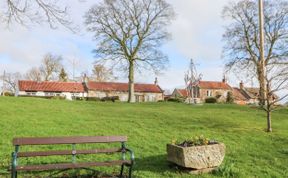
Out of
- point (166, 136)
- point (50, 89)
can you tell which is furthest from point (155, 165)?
point (50, 89)

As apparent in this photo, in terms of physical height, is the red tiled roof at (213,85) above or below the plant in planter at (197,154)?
above

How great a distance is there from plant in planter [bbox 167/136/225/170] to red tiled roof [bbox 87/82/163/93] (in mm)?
60390

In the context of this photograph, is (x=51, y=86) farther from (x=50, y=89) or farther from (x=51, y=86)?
(x=50, y=89)

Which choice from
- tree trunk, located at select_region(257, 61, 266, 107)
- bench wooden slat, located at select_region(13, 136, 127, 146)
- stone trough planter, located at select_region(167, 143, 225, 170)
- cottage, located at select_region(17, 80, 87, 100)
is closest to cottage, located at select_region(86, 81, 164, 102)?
cottage, located at select_region(17, 80, 87, 100)

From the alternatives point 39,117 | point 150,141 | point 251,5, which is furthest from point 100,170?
point 251,5

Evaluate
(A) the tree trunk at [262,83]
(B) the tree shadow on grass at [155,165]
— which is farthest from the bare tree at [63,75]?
(B) the tree shadow on grass at [155,165]

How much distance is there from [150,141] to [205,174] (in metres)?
3.28

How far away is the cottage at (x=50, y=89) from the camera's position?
62.6 m

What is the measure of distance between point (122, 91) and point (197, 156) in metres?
63.0

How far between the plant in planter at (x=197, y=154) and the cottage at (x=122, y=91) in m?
59.6

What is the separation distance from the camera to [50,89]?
6462 cm

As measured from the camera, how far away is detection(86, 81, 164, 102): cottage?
222ft

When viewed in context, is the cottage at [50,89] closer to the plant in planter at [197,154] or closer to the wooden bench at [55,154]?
the plant in planter at [197,154]

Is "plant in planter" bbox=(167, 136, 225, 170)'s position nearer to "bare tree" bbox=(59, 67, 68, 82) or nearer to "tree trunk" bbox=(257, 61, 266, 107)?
"tree trunk" bbox=(257, 61, 266, 107)
